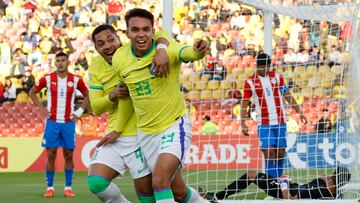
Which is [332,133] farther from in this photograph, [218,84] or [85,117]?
[85,117]

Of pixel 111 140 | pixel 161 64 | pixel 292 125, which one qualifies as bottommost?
pixel 292 125

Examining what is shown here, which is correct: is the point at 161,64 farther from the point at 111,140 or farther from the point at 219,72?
the point at 219,72

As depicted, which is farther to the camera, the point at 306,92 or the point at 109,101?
the point at 306,92

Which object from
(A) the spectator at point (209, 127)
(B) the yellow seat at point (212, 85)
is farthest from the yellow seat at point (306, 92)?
(A) the spectator at point (209, 127)

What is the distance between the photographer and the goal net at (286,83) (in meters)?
11.8

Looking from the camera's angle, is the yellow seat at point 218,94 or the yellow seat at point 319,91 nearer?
the yellow seat at point 319,91

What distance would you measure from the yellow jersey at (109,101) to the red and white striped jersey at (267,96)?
177 inches

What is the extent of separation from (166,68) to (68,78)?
6.55 m

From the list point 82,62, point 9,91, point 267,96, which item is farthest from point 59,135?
point 82,62

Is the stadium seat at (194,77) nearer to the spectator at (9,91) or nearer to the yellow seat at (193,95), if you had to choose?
the yellow seat at (193,95)

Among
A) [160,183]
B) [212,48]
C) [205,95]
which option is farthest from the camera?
[205,95]

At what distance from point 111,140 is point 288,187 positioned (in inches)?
150

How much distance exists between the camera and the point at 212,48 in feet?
58.6

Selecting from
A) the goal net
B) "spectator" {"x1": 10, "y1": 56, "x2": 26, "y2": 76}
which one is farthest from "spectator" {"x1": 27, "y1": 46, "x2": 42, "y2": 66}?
the goal net
